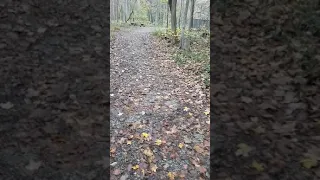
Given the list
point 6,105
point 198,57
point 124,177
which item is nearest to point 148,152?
point 124,177

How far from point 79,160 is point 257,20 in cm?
309

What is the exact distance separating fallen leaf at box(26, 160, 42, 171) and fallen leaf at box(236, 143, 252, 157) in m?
1.97

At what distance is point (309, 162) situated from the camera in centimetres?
225

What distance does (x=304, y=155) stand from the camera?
2.31 meters

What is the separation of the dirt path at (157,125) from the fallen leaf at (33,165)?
29.5 inches

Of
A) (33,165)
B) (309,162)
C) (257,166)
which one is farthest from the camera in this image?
(33,165)

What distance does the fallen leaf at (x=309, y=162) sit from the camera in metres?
2.23

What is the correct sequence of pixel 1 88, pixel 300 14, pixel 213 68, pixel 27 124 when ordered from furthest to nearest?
pixel 213 68 < pixel 300 14 < pixel 1 88 < pixel 27 124

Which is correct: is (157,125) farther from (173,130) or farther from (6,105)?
(6,105)

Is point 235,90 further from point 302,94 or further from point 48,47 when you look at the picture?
point 48,47

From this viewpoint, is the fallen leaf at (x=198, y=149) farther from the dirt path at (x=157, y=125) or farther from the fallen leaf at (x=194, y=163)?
the fallen leaf at (x=194, y=163)

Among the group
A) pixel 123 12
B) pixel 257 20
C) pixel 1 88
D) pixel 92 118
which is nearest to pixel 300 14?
pixel 257 20

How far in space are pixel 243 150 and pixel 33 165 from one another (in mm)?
2078

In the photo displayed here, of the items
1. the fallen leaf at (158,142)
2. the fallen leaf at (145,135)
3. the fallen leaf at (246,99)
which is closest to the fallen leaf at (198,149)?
the fallen leaf at (158,142)
